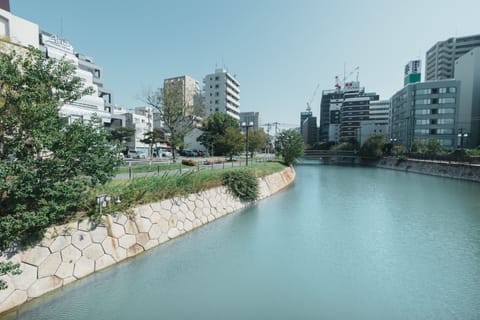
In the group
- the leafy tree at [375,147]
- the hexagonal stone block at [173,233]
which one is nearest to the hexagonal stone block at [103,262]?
the hexagonal stone block at [173,233]

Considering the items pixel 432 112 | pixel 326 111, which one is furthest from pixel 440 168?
pixel 326 111

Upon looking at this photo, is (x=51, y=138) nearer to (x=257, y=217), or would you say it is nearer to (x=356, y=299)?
(x=356, y=299)

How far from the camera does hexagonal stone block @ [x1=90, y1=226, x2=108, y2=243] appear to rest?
6.26m

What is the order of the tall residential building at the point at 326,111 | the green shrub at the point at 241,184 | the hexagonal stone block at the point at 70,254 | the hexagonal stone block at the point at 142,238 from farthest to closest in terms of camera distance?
the tall residential building at the point at 326,111
the green shrub at the point at 241,184
the hexagonal stone block at the point at 142,238
the hexagonal stone block at the point at 70,254

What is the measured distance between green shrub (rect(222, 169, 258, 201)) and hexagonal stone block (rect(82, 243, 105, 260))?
7485mm

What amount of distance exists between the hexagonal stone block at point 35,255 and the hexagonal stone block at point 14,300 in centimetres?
54

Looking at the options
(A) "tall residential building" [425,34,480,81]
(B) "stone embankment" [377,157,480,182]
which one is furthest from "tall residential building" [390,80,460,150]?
(A) "tall residential building" [425,34,480,81]

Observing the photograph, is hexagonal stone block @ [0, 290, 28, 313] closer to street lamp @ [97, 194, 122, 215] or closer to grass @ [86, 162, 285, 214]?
grass @ [86, 162, 285, 214]

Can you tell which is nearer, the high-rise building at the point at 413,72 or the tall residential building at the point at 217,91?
the high-rise building at the point at 413,72

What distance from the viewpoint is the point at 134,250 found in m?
7.28

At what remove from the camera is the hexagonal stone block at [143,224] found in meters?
7.60

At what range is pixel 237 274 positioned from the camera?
645 centimetres

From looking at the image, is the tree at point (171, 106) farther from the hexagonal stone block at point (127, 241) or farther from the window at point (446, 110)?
the window at point (446, 110)

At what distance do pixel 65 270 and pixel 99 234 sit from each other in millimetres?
1049
